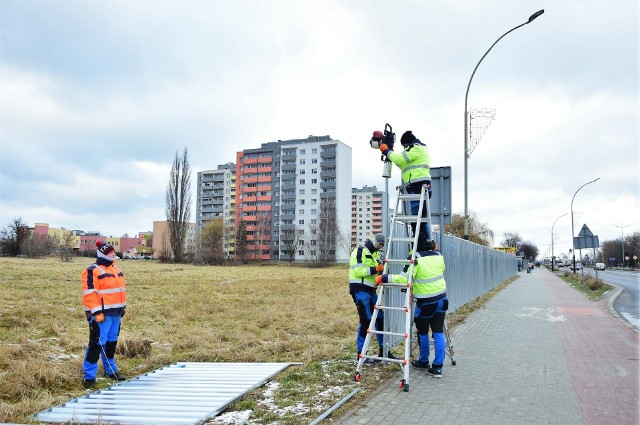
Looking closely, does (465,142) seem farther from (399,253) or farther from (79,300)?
(79,300)

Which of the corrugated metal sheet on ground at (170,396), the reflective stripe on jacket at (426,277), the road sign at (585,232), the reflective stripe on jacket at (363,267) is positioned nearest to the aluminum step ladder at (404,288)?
the reflective stripe on jacket at (426,277)

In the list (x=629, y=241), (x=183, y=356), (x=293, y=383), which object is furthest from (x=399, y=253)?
(x=629, y=241)

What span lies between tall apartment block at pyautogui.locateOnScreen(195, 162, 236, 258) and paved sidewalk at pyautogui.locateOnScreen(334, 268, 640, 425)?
116340 mm

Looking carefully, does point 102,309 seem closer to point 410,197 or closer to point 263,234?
point 410,197

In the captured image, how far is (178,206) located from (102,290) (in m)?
62.3

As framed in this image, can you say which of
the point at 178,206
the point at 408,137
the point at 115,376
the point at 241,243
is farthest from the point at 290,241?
the point at 408,137

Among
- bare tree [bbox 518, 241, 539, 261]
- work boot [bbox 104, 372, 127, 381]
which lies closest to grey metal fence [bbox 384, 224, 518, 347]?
work boot [bbox 104, 372, 127, 381]

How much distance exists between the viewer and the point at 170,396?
568 centimetres

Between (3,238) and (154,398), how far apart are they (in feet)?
244

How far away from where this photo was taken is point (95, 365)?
254 inches

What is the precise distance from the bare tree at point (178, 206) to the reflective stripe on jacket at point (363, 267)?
2467 inches

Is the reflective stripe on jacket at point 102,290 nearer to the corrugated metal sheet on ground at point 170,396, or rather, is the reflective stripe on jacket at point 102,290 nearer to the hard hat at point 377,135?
the corrugated metal sheet on ground at point 170,396

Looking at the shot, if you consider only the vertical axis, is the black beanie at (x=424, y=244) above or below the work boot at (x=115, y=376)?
above

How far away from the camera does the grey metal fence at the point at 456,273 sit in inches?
308
